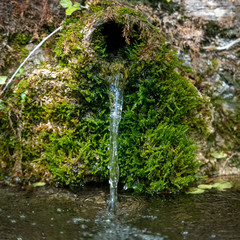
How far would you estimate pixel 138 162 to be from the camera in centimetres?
341

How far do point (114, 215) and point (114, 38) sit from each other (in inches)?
101

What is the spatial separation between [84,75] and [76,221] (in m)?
1.90

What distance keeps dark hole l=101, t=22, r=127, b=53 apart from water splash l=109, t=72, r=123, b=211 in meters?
0.61

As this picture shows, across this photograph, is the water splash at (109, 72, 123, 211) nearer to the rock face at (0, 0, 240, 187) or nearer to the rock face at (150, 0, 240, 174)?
the rock face at (0, 0, 240, 187)

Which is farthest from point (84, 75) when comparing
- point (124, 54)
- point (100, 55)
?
point (124, 54)

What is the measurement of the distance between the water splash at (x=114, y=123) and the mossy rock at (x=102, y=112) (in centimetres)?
10

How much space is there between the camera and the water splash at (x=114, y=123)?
3.38 metres

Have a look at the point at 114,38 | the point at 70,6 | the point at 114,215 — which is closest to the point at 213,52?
the point at 114,38

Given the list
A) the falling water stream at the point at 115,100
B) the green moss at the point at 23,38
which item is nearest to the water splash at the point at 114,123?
the falling water stream at the point at 115,100

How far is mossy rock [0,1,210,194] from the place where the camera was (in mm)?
3451

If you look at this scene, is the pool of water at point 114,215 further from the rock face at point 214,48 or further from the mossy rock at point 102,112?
the rock face at point 214,48

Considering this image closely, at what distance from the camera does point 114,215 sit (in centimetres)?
278

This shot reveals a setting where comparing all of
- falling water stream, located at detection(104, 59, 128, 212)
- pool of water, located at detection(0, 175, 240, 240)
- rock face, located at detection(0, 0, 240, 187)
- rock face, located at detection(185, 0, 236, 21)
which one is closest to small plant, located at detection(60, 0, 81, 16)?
rock face, located at detection(0, 0, 240, 187)

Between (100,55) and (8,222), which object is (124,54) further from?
(8,222)
